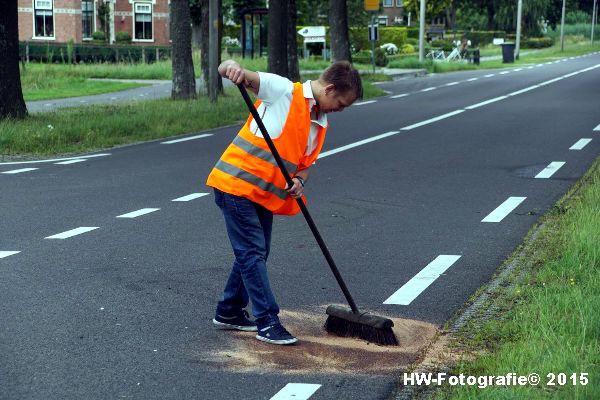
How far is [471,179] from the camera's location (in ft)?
42.3

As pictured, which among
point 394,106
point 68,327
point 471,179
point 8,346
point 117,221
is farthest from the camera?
point 394,106

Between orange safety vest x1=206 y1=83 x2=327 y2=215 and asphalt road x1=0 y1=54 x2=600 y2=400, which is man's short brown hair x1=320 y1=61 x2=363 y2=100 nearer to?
orange safety vest x1=206 y1=83 x2=327 y2=215

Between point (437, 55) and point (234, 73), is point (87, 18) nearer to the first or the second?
point (437, 55)

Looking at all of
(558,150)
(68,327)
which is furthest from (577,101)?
(68,327)

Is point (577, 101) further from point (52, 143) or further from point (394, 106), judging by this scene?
point (52, 143)

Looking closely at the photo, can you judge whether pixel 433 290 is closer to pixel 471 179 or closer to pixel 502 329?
pixel 502 329

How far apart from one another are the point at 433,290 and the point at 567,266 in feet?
2.90

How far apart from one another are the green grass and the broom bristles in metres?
0.40

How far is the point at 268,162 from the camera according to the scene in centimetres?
596

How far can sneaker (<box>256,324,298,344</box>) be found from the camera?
19.8 feet

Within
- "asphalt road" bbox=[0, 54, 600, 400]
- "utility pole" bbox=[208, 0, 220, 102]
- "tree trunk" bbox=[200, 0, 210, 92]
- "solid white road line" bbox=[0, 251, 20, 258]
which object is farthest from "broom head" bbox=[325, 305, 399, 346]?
"tree trunk" bbox=[200, 0, 210, 92]

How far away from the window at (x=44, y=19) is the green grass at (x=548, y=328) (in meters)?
61.6

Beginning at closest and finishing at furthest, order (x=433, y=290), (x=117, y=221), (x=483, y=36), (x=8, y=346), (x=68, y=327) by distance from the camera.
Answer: (x=8, y=346) < (x=68, y=327) < (x=433, y=290) < (x=117, y=221) < (x=483, y=36)

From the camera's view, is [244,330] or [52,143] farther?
[52,143]
